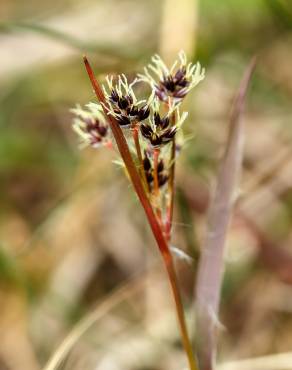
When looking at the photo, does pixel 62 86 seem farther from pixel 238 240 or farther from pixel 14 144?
pixel 238 240

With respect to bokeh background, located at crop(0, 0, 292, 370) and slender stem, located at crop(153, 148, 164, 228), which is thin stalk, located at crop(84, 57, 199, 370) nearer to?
slender stem, located at crop(153, 148, 164, 228)

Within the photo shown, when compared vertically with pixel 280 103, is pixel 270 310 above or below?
below

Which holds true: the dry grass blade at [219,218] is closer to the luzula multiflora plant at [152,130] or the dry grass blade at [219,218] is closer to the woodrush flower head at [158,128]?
the luzula multiflora plant at [152,130]

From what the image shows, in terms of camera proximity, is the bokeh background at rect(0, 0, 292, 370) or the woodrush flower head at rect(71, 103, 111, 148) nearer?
the woodrush flower head at rect(71, 103, 111, 148)

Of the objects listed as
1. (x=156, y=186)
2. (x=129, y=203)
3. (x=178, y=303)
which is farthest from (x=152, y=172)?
(x=129, y=203)

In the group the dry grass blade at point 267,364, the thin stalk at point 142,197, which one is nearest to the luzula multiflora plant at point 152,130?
the thin stalk at point 142,197

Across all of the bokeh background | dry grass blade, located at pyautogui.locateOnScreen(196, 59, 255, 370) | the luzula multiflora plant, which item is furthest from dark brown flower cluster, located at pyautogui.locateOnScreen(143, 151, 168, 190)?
the bokeh background

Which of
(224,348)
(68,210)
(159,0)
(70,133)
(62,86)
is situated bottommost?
(224,348)

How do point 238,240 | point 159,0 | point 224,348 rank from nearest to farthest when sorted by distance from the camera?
point 224,348, point 238,240, point 159,0

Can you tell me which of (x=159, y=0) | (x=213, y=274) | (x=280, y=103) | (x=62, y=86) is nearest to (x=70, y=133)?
(x=62, y=86)
